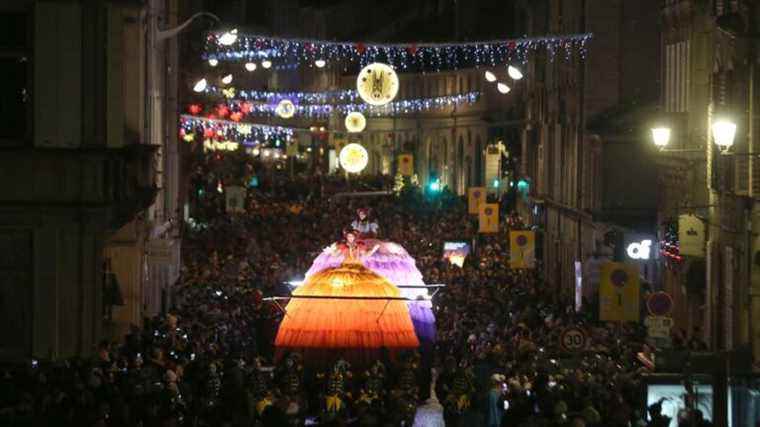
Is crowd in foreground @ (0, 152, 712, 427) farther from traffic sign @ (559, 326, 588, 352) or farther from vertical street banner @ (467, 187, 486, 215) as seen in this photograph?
Answer: vertical street banner @ (467, 187, 486, 215)

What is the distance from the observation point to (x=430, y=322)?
1471 inches

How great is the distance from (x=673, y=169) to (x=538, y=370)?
46.4 feet

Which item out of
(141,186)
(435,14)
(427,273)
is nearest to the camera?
(141,186)

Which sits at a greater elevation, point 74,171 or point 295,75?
point 295,75

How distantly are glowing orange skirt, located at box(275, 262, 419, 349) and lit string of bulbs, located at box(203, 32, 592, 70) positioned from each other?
8.34 meters

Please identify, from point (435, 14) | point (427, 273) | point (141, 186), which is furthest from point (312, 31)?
point (141, 186)

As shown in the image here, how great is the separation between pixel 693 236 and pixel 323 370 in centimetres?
831

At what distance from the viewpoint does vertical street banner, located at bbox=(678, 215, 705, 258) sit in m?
37.1

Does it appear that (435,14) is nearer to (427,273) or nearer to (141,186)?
(427,273)

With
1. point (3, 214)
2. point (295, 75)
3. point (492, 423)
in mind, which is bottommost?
point (492, 423)

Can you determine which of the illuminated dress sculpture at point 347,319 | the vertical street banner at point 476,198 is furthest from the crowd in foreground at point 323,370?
the vertical street banner at point 476,198

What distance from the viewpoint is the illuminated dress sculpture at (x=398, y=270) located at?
37.1 meters

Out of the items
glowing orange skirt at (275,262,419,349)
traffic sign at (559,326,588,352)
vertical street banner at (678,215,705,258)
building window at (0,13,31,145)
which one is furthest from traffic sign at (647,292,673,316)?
building window at (0,13,31,145)

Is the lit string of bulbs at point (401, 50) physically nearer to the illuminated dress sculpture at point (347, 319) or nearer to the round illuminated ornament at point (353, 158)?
the round illuminated ornament at point (353, 158)
